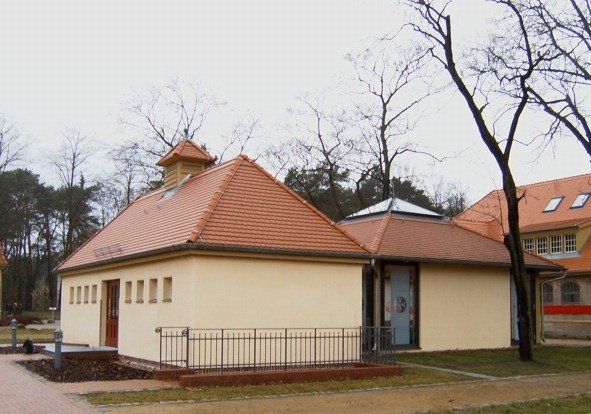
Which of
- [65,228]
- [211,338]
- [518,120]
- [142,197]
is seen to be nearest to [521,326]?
[518,120]

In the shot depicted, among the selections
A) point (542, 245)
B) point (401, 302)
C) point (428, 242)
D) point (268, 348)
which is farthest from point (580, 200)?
point (268, 348)

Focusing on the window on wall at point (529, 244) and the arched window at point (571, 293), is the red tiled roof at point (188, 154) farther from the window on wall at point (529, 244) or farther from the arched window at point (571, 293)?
the window on wall at point (529, 244)

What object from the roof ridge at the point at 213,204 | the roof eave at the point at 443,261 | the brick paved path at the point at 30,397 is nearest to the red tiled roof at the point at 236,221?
the roof ridge at the point at 213,204

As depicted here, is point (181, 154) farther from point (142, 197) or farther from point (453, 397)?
point (453, 397)

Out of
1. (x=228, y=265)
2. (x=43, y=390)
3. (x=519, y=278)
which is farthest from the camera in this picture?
(x=519, y=278)

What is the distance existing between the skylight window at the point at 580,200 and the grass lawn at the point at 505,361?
50.9ft

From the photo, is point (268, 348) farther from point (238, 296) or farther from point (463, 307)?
point (463, 307)

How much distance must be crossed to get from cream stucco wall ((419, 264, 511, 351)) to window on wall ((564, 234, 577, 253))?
12.4 meters

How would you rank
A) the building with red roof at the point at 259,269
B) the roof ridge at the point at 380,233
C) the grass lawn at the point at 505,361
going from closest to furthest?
the building with red roof at the point at 259,269
the grass lawn at the point at 505,361
the roof ridge at the point at 380,233

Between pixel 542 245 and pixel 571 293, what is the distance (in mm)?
3291

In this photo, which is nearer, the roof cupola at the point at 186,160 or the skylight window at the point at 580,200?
the roof cupola at the point at 186,160

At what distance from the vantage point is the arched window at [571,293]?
3956 cm

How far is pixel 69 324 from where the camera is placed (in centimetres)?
2830

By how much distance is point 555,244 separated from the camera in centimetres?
4109
